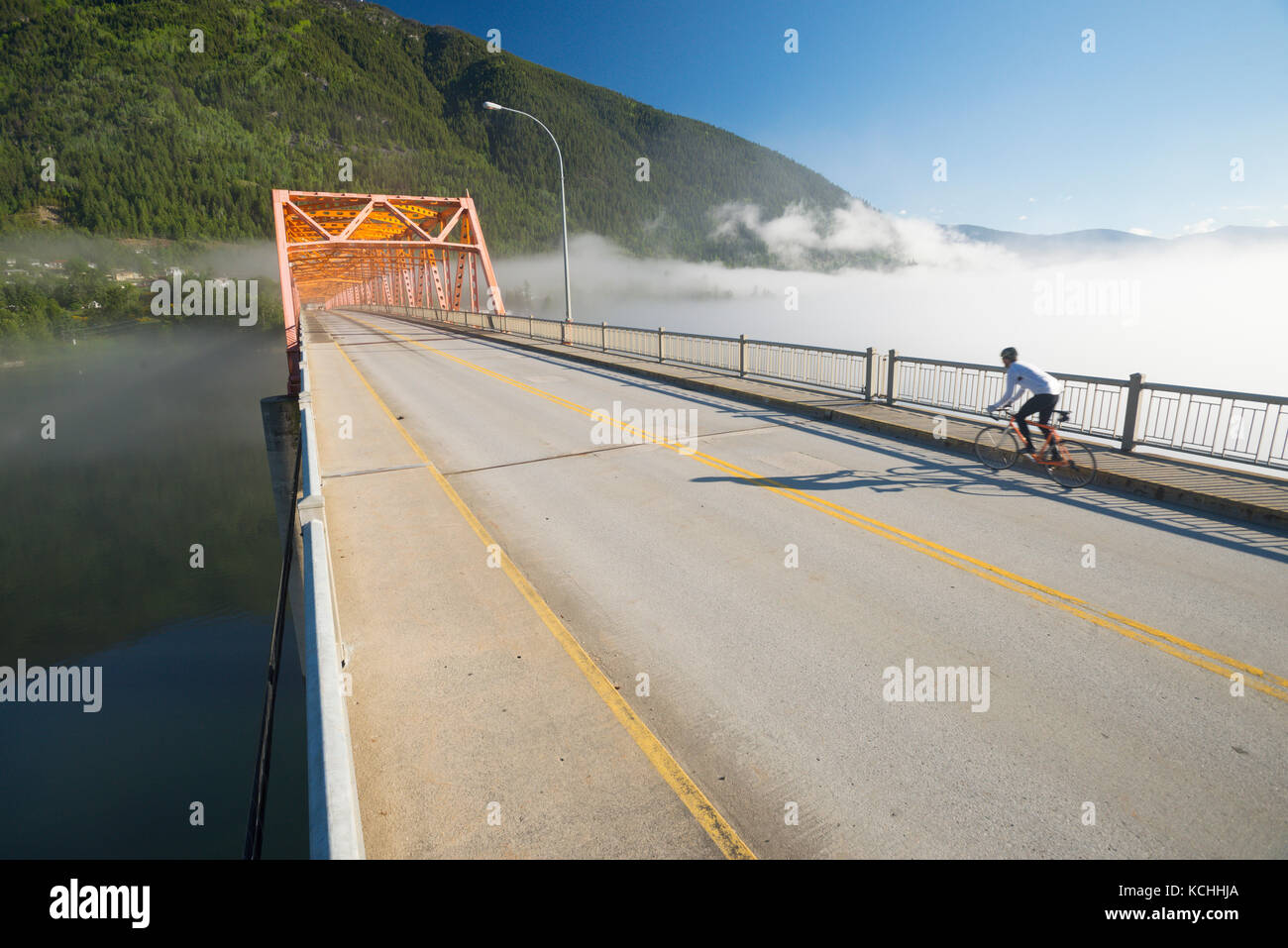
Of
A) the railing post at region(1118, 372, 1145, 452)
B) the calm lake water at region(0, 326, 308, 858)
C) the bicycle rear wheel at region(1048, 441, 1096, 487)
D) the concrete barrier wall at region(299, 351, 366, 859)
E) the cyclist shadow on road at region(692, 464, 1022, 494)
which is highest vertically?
the railing post at region(1118, 372, 1145, 452)

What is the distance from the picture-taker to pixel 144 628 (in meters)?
25.0

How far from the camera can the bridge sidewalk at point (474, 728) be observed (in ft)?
11.0

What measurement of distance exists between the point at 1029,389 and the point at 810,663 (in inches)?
260

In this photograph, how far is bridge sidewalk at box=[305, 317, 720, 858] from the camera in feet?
11.0

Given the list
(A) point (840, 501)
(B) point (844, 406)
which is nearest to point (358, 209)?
(B) point (844, 406)

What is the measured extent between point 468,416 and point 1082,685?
1264cm

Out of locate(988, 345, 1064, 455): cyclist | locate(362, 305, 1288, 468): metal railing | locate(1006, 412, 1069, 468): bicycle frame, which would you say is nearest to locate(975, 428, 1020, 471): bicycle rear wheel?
locate(1006, 412, 1069, 468): bicycle frame

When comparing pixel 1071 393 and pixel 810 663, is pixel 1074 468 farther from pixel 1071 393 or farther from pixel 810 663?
pixel 810 663

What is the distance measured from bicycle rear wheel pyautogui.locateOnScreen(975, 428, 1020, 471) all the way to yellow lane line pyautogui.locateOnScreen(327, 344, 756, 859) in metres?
7.56

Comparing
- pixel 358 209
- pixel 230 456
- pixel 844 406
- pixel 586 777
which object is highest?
pixel 358 209

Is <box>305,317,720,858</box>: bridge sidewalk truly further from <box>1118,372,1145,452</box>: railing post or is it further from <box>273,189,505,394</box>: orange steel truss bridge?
<box>273,189,505,394</box>: orange steel truss bridge

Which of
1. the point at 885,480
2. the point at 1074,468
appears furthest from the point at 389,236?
the point at 1074,468

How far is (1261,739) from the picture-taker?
4.00 metres
